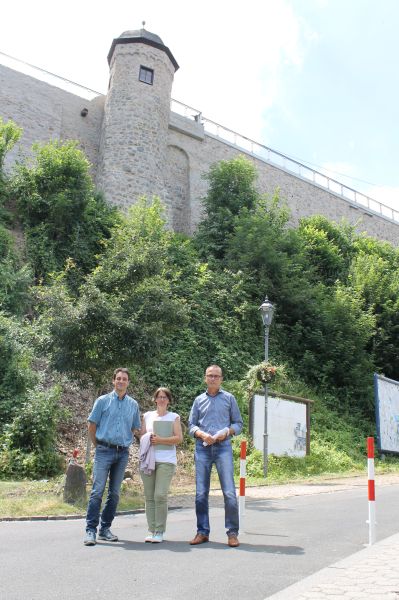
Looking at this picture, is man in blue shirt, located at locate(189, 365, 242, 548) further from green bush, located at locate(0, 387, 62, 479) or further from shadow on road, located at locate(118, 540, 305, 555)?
green bush, located at locate(0, 387, 62, 479)

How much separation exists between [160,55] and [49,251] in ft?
47.7

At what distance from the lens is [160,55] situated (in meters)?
29.9

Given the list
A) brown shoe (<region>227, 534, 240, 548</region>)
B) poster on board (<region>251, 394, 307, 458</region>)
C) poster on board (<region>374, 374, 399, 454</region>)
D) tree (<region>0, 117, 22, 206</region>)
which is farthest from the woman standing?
tree (<region>0, 117, 22, 206</region>)

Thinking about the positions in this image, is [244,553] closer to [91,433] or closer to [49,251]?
[91,433]

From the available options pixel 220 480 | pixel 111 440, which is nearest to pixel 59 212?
pixel 111 440

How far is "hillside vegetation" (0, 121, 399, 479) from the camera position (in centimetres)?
1096

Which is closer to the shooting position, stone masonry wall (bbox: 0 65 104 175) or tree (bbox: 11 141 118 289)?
tree (bbox: 11 141 118 289)

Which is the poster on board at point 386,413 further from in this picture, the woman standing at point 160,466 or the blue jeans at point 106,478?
the blue jeans at point 106,478

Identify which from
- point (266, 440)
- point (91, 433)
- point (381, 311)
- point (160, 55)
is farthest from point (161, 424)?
point (160, 55)

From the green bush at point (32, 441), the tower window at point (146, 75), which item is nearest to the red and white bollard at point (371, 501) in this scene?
the green bush at point (32, 441)

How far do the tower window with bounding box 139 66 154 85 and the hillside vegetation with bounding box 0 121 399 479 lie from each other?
17.8ft

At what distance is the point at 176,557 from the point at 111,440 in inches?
57.4

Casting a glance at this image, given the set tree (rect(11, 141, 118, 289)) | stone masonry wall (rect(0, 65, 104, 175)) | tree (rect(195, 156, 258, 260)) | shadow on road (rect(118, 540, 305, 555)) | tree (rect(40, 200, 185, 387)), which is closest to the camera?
shadow on road (rect(118, 540, 305, 555))

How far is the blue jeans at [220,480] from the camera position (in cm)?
565
